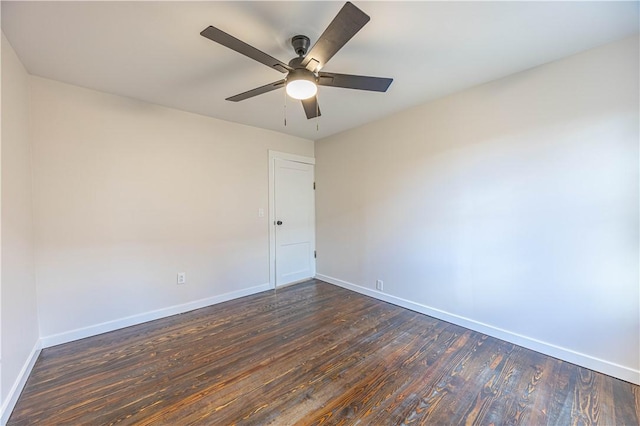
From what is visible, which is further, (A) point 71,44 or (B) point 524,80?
(B) point 524,80

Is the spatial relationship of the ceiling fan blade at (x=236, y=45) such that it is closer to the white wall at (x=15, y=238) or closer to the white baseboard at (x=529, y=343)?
the white wall at (x=15, y=238)

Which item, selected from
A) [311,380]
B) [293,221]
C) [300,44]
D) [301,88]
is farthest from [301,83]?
[293,221]

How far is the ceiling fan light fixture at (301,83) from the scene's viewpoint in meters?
1.64

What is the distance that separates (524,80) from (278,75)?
83.5 inches

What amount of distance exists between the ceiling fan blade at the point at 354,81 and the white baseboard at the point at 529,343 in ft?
7.82

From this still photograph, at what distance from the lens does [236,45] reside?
1390 millimetres

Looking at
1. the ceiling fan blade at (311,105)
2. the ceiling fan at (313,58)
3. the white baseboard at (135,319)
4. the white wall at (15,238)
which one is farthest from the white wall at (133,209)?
the ceiling fan blade at (311,105)

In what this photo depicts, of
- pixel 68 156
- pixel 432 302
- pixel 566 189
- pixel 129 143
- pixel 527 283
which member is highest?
pixel 129 143

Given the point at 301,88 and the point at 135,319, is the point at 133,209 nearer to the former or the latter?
the point at 135,319

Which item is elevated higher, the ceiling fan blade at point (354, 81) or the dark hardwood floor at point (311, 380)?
the ceiling fan blade at point (354, 81)

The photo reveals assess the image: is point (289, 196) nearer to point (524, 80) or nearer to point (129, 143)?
point (129, 143)

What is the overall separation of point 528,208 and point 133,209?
379 cm

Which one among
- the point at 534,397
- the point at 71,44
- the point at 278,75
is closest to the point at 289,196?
the point at 278,75

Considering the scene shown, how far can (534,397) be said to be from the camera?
66.0 inches
